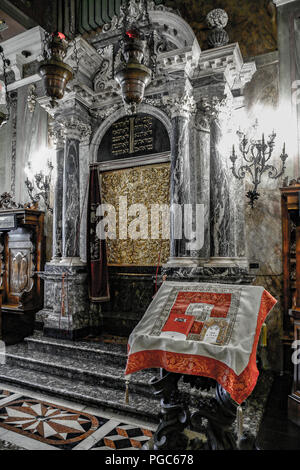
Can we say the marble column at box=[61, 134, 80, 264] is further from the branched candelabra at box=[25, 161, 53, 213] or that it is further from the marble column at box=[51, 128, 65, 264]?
the branched candelabra at box=[25, 161, 53, 213]

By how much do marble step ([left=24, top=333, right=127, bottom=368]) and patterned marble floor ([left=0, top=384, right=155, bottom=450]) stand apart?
78 centimetres

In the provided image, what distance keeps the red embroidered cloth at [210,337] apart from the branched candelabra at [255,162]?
2.27 metres

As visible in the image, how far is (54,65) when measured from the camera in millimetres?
2662

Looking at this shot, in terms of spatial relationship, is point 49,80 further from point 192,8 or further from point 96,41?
point 192,8

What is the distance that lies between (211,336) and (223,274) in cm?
203

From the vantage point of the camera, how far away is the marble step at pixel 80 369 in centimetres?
344

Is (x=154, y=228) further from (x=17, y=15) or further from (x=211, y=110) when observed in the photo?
(x=17, y=15)

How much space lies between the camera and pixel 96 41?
5.07m

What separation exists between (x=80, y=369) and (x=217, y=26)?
4721 millimetres

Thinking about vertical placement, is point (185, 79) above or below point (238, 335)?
above

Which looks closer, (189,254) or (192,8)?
(189,254)
